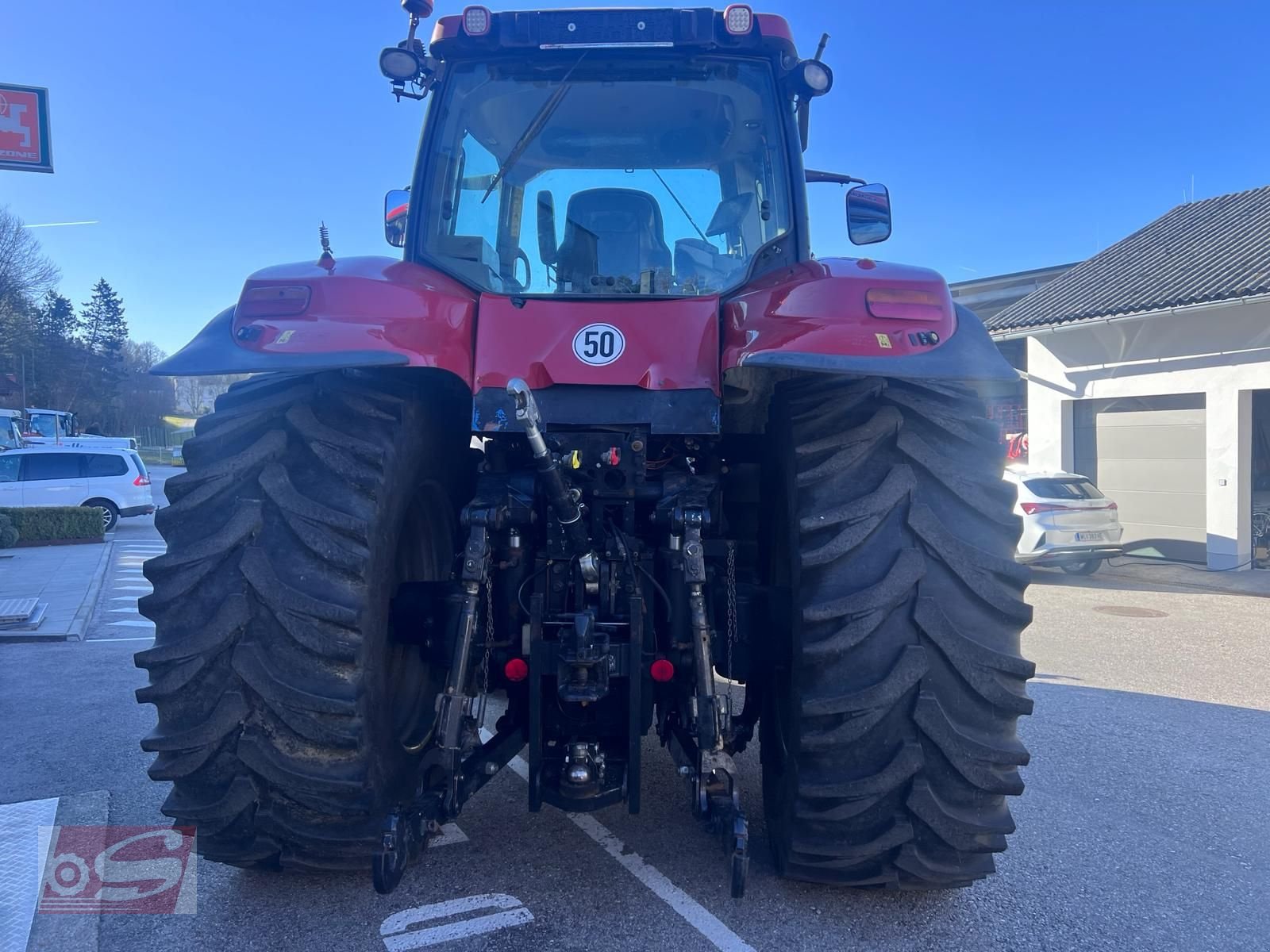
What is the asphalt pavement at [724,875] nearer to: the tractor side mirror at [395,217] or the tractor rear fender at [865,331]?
the tractor rear fender at [865,331]

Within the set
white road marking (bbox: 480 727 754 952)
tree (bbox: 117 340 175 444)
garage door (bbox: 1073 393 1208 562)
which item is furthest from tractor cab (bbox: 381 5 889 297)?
tree (bbox: 117 340 175 444)

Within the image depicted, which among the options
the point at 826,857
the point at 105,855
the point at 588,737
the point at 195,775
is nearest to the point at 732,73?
the point at 588,737

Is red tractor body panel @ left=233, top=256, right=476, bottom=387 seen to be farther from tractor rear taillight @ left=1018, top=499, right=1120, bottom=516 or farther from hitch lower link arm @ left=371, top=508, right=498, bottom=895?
tractor rear taillight @ left=1018, top=499, right=1120, bottom=516

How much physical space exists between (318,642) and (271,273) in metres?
1.16

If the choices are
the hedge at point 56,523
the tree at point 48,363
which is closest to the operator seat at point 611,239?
the hedge at point 56,523

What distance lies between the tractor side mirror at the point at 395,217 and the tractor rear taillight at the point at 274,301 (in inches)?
39.1

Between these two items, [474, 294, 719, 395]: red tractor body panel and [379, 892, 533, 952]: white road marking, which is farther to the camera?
[474, 294, 719, 395]: red tractor body panel

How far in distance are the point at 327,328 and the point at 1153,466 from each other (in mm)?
15898

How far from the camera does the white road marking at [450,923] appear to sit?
2848 mm

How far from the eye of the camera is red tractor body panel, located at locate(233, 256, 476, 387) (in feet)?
8.98

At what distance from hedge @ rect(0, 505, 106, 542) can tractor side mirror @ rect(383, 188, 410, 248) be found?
16804 mm

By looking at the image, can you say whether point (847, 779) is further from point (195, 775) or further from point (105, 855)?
point (105, 855)

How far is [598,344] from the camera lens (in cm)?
297

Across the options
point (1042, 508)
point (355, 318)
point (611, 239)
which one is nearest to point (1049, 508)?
point (1042, 508)
